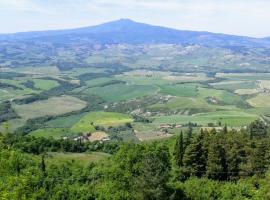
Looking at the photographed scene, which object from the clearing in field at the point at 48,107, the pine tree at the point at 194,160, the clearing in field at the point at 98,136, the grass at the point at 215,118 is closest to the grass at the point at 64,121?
the clearing in field at the point at 48,107

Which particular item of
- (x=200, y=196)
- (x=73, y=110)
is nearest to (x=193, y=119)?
(x=73, y=110)

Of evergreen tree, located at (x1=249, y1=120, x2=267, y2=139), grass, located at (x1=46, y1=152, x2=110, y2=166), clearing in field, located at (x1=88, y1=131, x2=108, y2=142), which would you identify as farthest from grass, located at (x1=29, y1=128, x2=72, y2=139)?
evergreen tree, located at (x1=249, y1=120, x2=267, y2=139)

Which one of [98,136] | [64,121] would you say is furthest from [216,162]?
[64,121]

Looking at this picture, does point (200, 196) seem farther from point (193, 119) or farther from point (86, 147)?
point (193, 119)

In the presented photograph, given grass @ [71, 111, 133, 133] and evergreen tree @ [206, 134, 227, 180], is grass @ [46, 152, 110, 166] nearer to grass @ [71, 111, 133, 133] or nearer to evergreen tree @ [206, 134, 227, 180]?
evergreen tree @ [206, 134, 227, 180]

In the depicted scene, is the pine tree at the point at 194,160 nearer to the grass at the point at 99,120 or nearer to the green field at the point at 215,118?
the grass at the point at 99,120

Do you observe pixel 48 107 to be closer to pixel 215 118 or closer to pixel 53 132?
pixel 53 132
